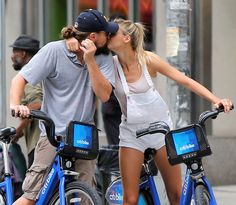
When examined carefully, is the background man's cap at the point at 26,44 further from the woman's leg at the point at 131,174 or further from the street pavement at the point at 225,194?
the street pavement at the point at 225,194

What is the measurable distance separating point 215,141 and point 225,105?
4984 mm

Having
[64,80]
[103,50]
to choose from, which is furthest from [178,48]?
[64,80]

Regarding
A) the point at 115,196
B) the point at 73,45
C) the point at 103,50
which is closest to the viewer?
the point at 73,45

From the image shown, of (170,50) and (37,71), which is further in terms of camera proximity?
(170,50)

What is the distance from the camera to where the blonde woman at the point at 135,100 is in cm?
592

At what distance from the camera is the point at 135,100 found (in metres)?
5.93

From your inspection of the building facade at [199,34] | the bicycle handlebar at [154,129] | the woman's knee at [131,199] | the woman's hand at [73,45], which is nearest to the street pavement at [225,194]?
the building facade at [199,34]

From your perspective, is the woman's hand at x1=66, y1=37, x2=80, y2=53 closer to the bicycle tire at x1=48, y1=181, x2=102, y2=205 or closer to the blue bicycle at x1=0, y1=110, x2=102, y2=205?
the blue bicycle at x1=0, y1=110, x2=102, y2=205

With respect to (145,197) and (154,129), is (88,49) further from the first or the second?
(145,197)

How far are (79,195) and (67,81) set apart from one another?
0.83 metres

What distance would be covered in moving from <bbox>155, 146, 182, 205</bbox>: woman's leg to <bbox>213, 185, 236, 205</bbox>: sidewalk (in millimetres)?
3037

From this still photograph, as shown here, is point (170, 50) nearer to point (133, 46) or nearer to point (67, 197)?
point (133, 46)

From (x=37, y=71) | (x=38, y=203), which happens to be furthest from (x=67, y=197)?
(x=37, y=71)

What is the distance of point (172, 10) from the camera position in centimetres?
707
